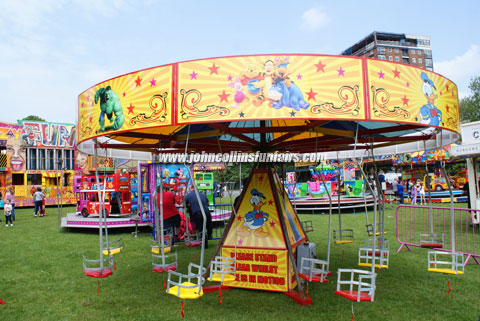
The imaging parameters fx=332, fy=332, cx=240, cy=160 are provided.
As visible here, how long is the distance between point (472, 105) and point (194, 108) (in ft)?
165

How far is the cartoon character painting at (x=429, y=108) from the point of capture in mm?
4070

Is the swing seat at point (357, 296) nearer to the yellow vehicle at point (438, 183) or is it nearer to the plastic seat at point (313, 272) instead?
the plastic seat at point (313, 272)

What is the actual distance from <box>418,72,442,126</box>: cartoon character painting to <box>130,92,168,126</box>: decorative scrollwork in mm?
3058

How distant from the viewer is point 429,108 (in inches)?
163

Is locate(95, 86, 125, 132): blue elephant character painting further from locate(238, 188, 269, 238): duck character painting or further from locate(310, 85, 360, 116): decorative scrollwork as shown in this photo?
locate(238, 188, 269, 238): duck character painting

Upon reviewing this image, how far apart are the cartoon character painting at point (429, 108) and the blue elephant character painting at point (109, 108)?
370 centimetres

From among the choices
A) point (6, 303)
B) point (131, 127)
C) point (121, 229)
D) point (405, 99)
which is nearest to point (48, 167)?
point (121, 229)

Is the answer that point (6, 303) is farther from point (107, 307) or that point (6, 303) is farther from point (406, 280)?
point (406, 280)

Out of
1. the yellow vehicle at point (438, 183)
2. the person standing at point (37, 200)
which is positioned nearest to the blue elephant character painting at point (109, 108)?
the person standing at point (37, 200)

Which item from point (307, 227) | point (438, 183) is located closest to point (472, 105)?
point (438, 183)

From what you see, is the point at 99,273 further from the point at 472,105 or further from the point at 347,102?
the point at 472,105

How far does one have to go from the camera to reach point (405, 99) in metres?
3.93

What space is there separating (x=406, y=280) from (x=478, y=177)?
8.24 meters

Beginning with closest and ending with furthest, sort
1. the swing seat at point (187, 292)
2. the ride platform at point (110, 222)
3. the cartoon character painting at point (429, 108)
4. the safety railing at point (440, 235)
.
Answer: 1. the swing seat at point (187, 292)
2. the cartoon character painting at point (429, 108)
3. the safety railing at point (440, 235)
4. the ride platform at point (110, 222)
